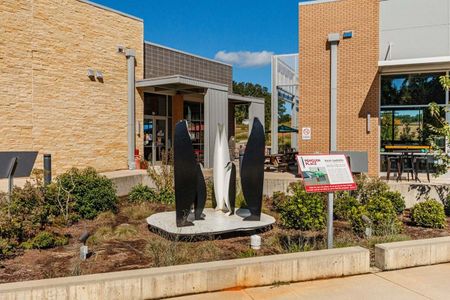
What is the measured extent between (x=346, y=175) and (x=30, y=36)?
12755 mm

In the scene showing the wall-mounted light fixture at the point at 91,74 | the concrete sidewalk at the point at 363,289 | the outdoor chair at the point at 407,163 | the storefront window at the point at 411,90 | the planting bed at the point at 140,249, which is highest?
the wall-mounted light fixture at the point at 91,74

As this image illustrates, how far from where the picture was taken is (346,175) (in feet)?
20.2

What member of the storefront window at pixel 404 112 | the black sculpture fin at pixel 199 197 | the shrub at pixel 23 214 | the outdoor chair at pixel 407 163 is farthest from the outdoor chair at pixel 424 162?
the shrub at pixel 23 214

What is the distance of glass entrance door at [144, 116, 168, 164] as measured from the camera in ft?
67.5

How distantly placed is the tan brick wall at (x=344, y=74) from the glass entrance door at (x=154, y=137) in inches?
315

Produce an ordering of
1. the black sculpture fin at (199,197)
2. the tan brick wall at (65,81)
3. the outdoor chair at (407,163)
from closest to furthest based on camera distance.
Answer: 1. the black sculpture fin at (199,197)
2. the outdoor chair at (407,163)
3. the tan brick wall at (65,81)

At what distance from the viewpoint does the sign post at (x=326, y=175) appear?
5.94m

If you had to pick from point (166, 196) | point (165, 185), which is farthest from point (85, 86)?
point (166, 196)

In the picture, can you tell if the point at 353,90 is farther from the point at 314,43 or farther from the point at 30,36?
the point at 30,36

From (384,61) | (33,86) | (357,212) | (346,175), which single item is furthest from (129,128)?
(346,175)

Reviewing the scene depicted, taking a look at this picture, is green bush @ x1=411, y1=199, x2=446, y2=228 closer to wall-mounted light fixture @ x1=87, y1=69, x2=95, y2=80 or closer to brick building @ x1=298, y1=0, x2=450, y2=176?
brick building @ x1=298, y1=0, x2=450, y2=176

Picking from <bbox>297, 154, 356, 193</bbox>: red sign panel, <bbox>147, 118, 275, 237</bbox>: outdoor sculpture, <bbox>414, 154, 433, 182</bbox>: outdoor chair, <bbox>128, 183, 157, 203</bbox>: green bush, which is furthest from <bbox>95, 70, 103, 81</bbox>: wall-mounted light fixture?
<bbox>297, 154, 356, 193</bbox>: red sign panel

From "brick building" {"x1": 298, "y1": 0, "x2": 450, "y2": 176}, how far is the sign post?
925 cm

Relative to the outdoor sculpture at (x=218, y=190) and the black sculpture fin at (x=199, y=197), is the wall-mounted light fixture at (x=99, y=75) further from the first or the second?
the black sculpture fin at (x=199, y=197)
